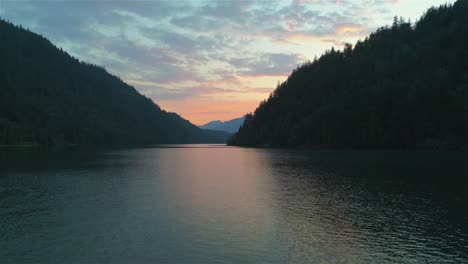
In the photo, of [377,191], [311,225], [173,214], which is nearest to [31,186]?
[173,214]

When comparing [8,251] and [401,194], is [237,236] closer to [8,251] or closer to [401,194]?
[8,251]

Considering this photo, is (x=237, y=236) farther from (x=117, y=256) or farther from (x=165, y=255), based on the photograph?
(x=117, y=256)

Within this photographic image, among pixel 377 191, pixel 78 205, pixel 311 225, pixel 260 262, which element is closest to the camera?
pixel 260 262

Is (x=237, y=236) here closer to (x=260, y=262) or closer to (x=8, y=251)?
(x=260, y=262)

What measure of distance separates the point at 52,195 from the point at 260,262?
43202 mm

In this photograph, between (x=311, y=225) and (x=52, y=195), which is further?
(x=52, y=195)

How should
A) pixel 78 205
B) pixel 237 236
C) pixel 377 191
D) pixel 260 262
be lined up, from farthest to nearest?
pixel 377 191 < pixel 78 205 < pixel 237 236 < pixel 260 262

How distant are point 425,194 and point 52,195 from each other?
59.8 metres

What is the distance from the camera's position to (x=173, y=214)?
4469cm

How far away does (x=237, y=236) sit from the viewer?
114 ft

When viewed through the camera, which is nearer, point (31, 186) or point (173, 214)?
point (173, 214)

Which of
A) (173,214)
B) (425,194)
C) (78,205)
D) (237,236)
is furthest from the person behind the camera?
(425,194)

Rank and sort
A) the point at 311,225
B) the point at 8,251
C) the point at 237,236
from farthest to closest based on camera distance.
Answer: the point at 311,225 < the point at 237,236 < the point at 8,251

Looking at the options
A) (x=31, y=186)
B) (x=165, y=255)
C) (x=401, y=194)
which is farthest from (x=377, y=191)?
(x=31, y=186)
